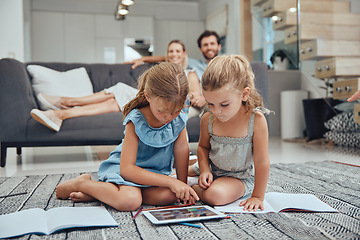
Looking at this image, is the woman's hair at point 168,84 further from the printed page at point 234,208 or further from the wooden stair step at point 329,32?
the wooden stair step at point 329,32

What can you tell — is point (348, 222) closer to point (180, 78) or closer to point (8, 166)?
point (180, 78)

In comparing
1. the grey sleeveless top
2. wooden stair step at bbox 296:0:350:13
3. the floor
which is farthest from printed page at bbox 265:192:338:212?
wooden stair step at bbox 296:0:350:13

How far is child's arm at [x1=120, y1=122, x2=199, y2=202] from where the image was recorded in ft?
3.88

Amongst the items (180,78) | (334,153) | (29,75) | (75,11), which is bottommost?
(334,153)

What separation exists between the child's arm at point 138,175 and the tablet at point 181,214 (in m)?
0.06

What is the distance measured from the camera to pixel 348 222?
105cm

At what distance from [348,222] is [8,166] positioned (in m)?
2.15

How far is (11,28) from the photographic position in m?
4.20

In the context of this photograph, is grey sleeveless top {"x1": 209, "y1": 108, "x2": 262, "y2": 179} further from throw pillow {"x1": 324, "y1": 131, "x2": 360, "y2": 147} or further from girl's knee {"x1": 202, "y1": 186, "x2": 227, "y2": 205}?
throw pillow {"x1": 324, "y1": 131, "x2": 360, "y2": 147}

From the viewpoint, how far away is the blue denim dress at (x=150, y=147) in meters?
1.26

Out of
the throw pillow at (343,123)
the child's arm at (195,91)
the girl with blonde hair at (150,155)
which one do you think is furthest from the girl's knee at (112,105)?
the throw pillow at (343,123)

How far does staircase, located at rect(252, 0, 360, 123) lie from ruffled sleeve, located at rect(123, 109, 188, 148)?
2.21 m

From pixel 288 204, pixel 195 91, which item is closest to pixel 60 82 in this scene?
pixel 195 91

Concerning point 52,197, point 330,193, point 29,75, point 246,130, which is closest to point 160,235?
point 246,130
